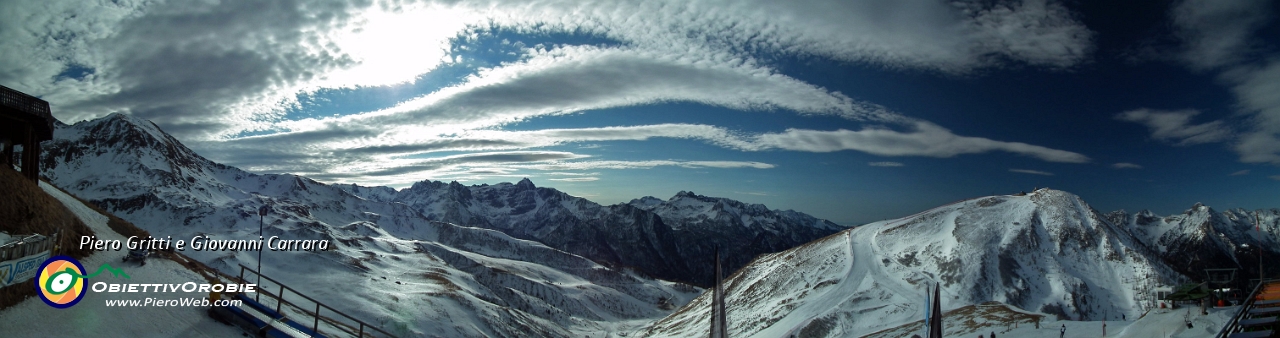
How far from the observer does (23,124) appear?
3475 cm

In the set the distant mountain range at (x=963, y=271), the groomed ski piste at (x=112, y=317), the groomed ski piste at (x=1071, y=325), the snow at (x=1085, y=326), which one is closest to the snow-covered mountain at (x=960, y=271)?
the distant mountain range at (x=963, y=271)

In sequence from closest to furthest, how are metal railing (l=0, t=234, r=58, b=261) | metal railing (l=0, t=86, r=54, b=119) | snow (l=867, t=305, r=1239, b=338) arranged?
metal railing (l=0, t=234, r=58, b=261), snow (l=867, t=305, r=1239, b=338), metal railing (l=0, t=86, r=54, b=119)

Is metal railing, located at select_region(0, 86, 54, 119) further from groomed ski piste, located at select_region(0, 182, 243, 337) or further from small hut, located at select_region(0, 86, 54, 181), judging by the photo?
groomed ski piste, located at select_region(0, 182, 243, 337)

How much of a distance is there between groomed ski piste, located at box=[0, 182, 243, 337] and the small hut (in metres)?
14.7

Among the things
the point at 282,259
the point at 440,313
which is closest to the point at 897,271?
the point at 440,313

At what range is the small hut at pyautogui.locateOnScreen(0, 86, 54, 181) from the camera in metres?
32.6

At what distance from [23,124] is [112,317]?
25.8 metres

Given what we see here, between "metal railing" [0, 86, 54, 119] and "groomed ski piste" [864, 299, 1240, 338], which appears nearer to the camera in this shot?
"groomed ski piste" [864, 299, 1240, 338]

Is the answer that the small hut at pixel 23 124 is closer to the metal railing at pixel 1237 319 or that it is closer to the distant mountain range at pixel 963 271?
the metal railing at pixel 1237 319

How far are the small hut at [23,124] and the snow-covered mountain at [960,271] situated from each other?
6472cm

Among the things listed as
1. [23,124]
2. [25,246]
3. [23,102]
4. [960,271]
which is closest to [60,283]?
[25,246]

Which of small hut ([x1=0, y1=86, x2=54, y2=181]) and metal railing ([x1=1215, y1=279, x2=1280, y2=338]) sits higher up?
small hut ([x1=0, y1=86, x2=54, y2=181])

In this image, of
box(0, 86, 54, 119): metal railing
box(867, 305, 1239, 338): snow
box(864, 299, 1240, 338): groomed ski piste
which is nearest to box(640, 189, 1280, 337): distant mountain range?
box(864, 299, 1240, 338): groomed ski piste

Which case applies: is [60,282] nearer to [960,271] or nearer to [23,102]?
[23,102]
